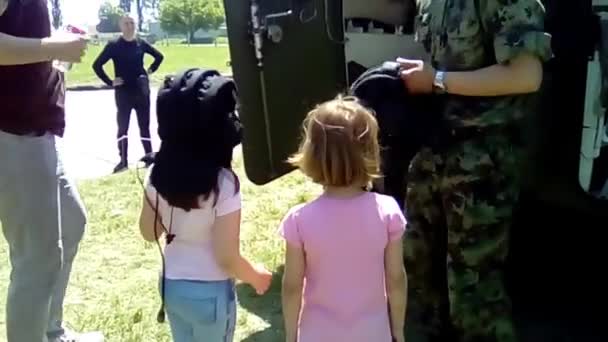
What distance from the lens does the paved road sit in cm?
892

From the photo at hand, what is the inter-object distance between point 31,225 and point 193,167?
2.67 ft

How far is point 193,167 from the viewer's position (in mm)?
2551

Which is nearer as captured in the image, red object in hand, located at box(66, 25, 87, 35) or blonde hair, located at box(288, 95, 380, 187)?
blonde hair, located at box(288, 95, 380, 187)

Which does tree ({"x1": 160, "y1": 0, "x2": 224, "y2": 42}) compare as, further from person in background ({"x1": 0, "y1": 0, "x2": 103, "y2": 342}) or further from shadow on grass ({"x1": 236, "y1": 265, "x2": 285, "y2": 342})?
person in background ({"x1": 0, "y1": 0, "x2": 103, "y2": 342})

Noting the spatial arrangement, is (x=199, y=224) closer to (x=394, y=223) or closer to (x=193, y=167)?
(x=193, y=167)

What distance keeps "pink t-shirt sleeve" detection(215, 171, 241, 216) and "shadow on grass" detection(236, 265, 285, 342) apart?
1367mm

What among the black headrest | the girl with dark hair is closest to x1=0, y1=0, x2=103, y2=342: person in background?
the girl with dark hair

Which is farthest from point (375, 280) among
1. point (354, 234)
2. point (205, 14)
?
point (205, 14)

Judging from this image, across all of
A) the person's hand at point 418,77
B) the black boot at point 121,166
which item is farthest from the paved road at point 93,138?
the person's hand at point 418,77

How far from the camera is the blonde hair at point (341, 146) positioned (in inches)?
93.8

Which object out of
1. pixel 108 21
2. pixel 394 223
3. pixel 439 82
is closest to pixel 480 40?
pixel 439 82

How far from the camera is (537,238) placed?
4152 millimetres

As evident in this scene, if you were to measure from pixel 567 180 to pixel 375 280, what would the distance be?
1408 mm

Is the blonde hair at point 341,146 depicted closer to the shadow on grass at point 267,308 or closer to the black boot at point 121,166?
the shadow on grass at point 267,308
